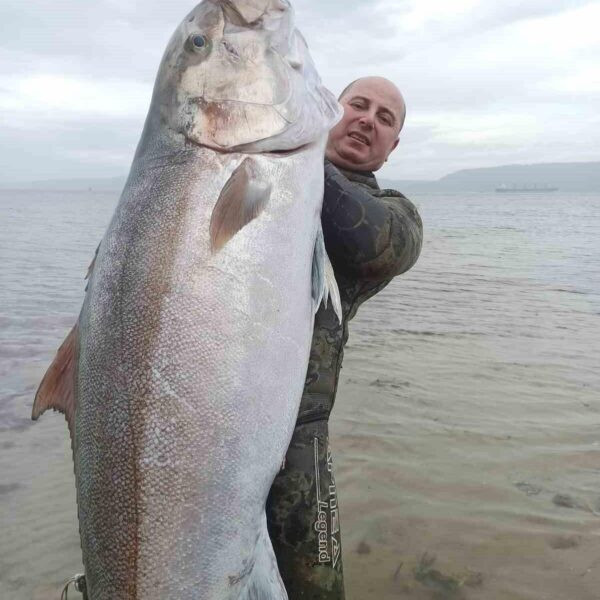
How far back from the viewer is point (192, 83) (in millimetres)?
2395

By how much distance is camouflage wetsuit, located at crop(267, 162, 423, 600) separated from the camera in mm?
2982

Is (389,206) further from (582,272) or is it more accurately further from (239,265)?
(582,272)

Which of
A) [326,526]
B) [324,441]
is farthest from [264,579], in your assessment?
[324,441]

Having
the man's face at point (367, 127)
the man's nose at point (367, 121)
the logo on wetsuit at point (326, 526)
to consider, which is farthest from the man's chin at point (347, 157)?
the logo on wetsuit at point (326, 526)

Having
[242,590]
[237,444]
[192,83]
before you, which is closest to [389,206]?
[192,83]

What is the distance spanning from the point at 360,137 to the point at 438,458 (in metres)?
3.32

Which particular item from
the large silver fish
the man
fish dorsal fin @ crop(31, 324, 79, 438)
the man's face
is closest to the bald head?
the man's face

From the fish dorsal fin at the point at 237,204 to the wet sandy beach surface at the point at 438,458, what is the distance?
2830 millimetres

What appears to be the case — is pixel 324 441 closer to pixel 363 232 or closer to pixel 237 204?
pixel 363 232

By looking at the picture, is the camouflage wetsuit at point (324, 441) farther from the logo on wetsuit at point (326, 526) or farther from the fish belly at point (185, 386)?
the fish belly at point (185, 386)

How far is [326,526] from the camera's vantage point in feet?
10.1

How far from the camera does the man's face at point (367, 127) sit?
12.4 ft

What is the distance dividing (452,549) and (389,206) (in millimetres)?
2616

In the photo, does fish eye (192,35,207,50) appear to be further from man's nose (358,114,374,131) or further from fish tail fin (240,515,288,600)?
fish tail fin (240,515,288,600)
